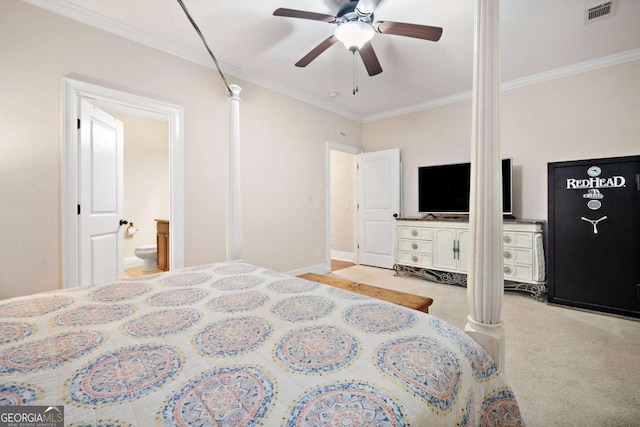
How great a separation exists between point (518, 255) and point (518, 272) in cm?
20

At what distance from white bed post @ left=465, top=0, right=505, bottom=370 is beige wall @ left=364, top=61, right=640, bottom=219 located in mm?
3138

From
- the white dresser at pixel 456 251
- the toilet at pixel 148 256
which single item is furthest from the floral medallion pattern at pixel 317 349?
the toilet at pixel 148 256

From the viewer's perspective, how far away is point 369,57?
7.92 ft

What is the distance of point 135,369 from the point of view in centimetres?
68

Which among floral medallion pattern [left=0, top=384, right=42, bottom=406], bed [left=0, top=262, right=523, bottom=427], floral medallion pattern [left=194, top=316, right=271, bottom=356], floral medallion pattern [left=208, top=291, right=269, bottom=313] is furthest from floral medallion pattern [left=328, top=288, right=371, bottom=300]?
floral medallion pattern [left=0, top=384, right=42, bottom=406]

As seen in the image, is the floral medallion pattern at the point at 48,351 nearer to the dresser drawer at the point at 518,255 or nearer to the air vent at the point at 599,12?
the dresser drawer at the point at 518,255

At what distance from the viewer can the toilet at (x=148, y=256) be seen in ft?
14.3

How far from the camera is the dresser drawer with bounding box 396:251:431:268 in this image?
13.1 feet

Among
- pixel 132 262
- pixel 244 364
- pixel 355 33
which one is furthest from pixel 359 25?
pixel 132 262

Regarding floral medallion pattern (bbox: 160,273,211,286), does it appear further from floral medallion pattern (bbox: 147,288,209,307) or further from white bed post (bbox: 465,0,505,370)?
white bed post (bbox: 465,0,505,370)

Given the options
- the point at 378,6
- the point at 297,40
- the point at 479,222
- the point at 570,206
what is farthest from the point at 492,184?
the point at 570,206

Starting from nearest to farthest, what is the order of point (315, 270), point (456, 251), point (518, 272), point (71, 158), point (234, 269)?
point (234, 269), point (71, 158), point (518, 272), point (456, 251), point (315, 270)

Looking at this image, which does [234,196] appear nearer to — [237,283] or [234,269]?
[234,269]

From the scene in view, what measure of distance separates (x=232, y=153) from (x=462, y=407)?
2.28 meters
